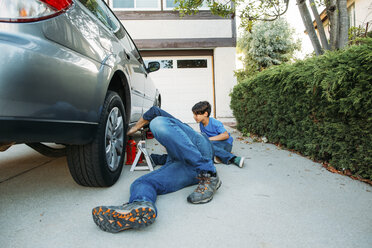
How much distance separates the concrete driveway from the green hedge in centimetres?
26

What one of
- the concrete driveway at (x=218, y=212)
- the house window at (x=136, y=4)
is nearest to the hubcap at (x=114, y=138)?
the concrete driveway at (x=218, y=212)

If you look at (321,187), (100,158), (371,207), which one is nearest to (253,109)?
(321,187)

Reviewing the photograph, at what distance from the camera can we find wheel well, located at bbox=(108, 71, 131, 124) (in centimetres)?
219

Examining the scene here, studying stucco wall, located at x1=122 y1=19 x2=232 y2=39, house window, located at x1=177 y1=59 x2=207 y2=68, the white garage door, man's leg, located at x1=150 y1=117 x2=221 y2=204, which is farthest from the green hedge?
stucco wall, located at x1=122 y1=19 x2=232 y2=39

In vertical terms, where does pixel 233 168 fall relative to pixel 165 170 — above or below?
below

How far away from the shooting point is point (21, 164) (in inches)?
113

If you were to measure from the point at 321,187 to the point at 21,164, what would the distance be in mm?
3250

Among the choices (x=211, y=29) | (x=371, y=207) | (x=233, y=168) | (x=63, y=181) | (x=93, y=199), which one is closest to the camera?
(x=371, y=207)

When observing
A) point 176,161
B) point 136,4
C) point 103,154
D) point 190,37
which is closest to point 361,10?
point 190,37

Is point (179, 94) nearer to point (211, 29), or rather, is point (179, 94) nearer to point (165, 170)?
point (211, 29)

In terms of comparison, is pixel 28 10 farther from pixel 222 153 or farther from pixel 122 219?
pixel 222 153

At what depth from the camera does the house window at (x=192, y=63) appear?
27.1 ft

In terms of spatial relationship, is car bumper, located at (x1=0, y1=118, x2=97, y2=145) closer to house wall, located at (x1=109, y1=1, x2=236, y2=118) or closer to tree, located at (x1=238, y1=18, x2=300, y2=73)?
house wall, located at (x1=109, y1=1, x2=236, y2=118)

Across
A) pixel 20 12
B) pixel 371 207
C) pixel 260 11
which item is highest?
pixel 260 11
